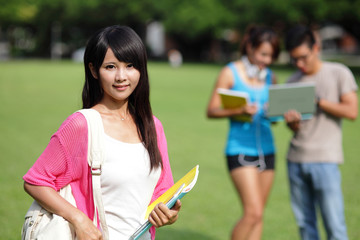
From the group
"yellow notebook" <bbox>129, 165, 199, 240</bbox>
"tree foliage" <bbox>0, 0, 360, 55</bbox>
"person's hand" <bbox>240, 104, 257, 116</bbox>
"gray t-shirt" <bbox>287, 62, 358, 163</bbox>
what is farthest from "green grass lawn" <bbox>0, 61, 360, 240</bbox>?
"tree foliage" <bbox>0, 0, 360, 55</bbox>

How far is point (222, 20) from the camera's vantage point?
46812 mm

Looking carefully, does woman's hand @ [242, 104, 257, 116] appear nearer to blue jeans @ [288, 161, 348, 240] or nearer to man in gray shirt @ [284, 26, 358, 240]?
man in gray shirt @ [284, 26, 358, 240]

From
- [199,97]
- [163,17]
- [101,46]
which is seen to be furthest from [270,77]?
[163,17]

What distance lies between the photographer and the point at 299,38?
406 cm

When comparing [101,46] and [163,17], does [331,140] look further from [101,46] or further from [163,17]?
[163,17]

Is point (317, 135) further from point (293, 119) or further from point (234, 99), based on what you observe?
point (234, 99)

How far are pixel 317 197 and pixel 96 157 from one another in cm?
242

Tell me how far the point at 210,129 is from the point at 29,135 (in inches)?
184

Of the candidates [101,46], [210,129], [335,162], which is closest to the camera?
[101,46]

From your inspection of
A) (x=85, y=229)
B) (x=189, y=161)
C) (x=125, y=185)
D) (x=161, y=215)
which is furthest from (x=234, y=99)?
(x=189, y=161)

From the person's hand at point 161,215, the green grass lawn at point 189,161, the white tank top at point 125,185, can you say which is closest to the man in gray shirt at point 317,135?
the green grass lawn at point 189,161

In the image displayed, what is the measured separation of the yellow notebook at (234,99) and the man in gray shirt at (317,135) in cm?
39

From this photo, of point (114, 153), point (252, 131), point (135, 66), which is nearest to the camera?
point (114, 153)

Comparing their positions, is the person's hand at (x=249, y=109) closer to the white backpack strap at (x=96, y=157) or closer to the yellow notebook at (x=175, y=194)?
the yellow notebook at (x=175, y=194)
